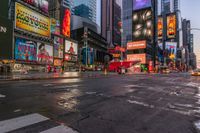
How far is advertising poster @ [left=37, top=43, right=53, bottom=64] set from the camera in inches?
2849

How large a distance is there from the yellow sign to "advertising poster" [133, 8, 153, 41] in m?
61.4

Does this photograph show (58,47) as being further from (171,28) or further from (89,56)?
A: (171,28)

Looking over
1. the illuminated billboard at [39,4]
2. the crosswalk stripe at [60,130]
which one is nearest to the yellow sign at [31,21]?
the illuminated billboard at [39,4]

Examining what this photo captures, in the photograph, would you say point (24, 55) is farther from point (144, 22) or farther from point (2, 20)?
point (144, 22)

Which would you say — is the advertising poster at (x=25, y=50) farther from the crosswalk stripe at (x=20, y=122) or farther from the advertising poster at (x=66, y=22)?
the crosswalk stripe at (x=20, y=122)

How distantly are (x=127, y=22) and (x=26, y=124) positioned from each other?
139037mm

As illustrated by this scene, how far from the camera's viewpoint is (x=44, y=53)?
75375mm

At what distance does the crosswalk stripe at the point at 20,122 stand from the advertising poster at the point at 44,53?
70131 mm

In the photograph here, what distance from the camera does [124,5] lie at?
145250mm

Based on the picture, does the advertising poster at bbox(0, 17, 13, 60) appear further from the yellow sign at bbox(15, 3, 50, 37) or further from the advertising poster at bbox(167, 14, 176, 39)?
the advertising poster at bbox(167, 14, 176, 39)

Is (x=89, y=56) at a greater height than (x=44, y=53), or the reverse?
(x=89, y=56)

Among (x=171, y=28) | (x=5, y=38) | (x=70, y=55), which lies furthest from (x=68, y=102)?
(x=171, y=28)

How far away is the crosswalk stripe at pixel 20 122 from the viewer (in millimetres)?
4090

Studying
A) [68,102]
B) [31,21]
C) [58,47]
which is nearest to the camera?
[68,102]
